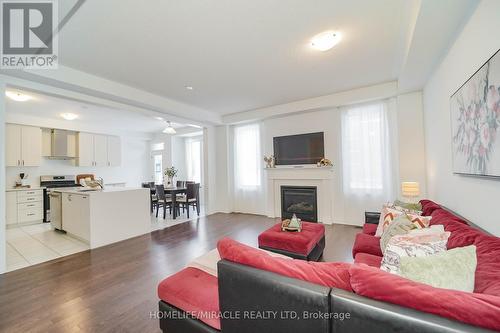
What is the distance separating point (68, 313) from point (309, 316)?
2227 mm

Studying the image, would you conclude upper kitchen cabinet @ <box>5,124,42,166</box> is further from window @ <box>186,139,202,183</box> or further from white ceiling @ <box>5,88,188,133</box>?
window @ <box>186,139,202,183</box>

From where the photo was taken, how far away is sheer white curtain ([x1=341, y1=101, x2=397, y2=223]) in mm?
4121

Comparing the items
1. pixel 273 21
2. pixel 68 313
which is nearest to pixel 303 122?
pixel 273 21

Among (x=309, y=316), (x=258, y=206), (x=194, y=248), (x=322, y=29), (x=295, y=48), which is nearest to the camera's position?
(x=309, y=316)

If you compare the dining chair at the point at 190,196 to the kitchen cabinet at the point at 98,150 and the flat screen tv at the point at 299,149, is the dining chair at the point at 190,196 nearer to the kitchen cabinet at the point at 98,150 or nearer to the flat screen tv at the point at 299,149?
the flat screen tv at the point at 299,149

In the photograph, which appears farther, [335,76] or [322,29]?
[335,76]

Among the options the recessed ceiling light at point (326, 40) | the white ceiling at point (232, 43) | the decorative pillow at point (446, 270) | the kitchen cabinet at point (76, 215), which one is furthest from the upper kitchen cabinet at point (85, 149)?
the decorative pillow at point (446, 270)

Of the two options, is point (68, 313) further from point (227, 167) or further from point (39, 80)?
point (227, 167)

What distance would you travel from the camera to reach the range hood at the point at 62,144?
5.85 metres

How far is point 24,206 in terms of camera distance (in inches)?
201

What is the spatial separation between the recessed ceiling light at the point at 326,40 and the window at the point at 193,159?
237 inches

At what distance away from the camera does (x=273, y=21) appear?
216 centimetres

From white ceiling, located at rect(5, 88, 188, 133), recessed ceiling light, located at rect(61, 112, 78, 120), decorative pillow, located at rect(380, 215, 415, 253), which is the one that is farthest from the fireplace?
recessed ceiling light, located at rect(61, 112, 78, 120)

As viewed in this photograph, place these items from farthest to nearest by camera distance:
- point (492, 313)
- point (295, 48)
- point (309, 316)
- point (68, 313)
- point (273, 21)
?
point (295, 48) → point (273, 21) → point (68, 313) → point (309, 316) → point (492, 313)
